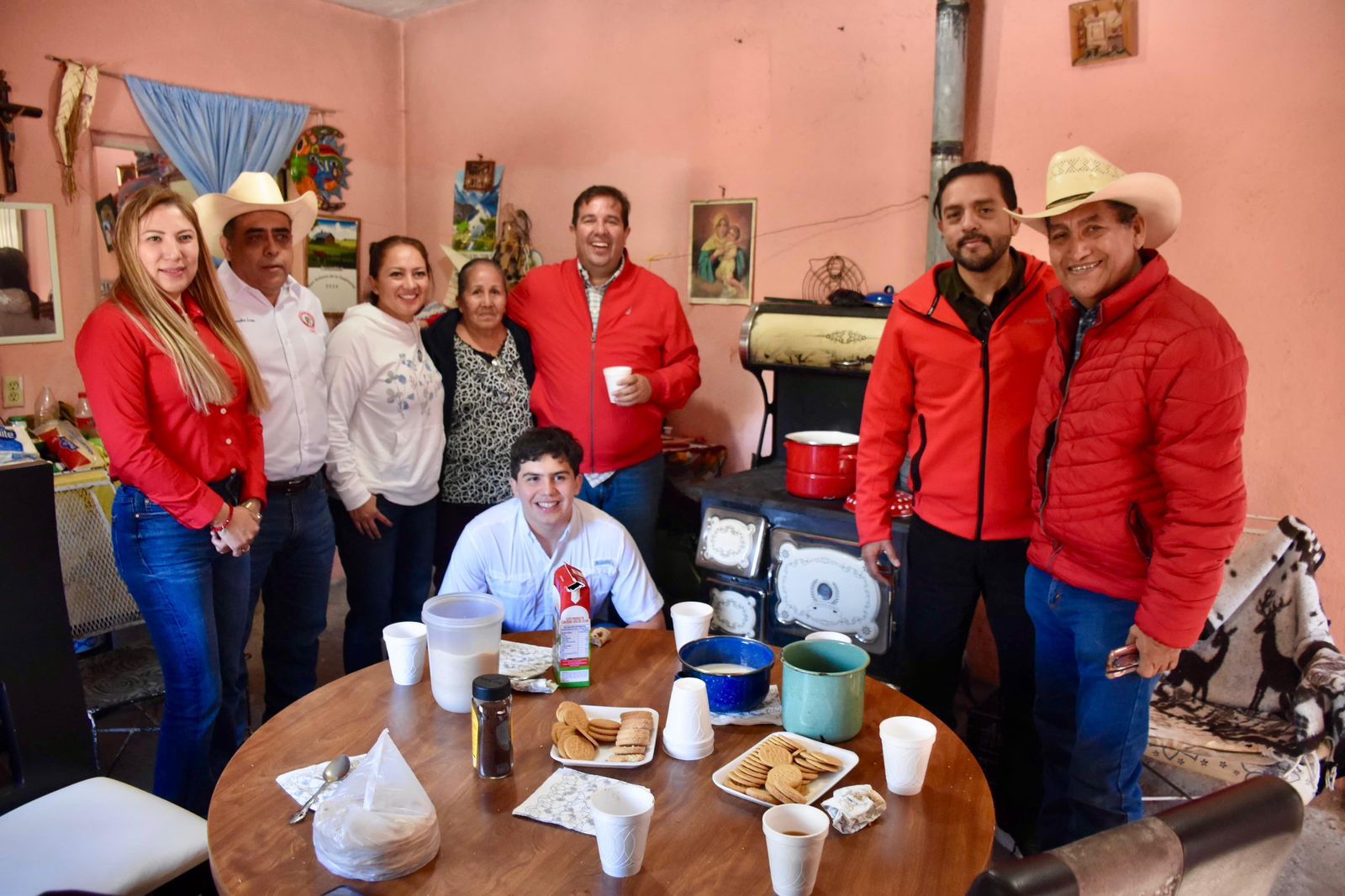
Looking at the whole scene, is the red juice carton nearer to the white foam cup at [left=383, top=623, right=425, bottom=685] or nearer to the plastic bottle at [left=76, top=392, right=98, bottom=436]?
the white foam cup at [left=383, top=623, right=425, bottom=685]

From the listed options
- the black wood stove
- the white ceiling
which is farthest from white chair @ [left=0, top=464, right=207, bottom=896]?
the white ceiling

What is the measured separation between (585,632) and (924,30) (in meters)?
2.55

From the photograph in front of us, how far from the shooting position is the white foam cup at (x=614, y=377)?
274 cm

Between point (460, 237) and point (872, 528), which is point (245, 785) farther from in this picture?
point (460, 237)

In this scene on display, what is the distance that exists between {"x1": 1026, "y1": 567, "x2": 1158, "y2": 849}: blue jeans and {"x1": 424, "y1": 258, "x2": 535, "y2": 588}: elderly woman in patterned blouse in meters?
1.56

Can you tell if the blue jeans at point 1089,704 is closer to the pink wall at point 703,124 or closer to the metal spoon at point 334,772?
the metal spoon at point 334,772

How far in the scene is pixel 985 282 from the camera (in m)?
2.22

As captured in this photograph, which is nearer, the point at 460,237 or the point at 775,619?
the point at 775,619

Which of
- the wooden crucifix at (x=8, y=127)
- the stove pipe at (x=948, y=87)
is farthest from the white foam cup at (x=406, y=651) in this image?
the wooden crucifix at (x=8, y=127)

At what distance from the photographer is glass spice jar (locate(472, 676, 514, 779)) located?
1.40 metres

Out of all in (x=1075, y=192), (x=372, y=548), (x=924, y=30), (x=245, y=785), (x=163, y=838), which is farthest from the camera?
(x=924, y=30)

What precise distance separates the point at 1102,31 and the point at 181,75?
3678 mm

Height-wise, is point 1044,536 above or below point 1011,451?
below

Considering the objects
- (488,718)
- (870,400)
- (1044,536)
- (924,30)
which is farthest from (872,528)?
(924,30)
